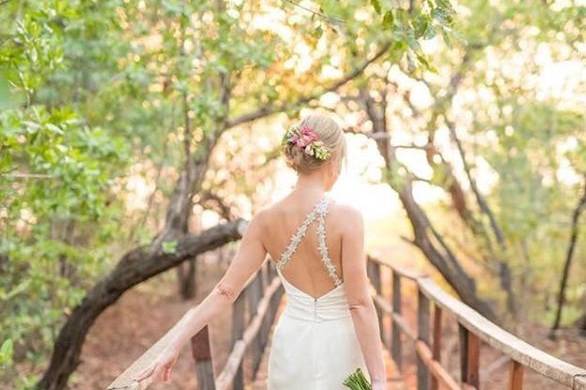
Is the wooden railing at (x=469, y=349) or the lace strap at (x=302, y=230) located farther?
the lace strap at (x=302, y=230)

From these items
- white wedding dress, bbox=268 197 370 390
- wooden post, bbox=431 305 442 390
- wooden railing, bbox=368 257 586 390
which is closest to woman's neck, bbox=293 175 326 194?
white wedding dress, bbox=268 197 370 390

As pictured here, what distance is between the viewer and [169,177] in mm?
11820

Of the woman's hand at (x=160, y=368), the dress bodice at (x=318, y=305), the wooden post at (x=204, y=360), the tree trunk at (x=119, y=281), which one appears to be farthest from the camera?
the tree trunk at (x=119, y=281)

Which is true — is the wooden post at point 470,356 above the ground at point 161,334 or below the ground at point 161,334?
above

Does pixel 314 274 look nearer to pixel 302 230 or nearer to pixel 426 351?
pixel 302 230

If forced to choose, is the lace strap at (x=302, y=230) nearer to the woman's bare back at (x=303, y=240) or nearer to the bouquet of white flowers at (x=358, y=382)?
the woman's bare back at (x=303, y=240)

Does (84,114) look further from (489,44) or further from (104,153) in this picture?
(489,44)

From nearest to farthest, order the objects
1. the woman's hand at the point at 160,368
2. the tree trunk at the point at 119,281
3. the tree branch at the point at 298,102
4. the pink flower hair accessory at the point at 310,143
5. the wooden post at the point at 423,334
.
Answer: the woman's hand at the point at 160,368 < the pink flower hair accessory at the point at 310,143 < the wooden post at the point at 423,334 < the tree trunk at the point at 119,281 < the tree branch at the point at 298,102

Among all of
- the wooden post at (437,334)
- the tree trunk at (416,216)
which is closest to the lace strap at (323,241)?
the wooden post at (437,334)

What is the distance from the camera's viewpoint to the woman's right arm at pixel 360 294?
3270mm

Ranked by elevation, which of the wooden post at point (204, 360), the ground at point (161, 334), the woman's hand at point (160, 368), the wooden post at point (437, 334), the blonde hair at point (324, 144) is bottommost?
the ground at point (161, 334)

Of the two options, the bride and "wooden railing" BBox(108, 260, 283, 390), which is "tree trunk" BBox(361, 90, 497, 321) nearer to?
"wooden railing" BBox(108, 260, 283, 390)

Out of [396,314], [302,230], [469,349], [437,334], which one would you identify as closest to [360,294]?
[302,230]

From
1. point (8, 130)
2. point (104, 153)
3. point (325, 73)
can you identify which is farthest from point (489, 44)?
point (8, 130)
